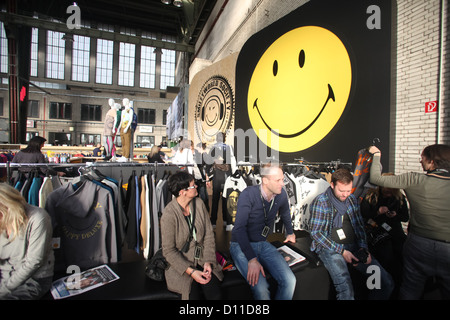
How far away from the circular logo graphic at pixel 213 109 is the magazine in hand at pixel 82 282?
6.78 m

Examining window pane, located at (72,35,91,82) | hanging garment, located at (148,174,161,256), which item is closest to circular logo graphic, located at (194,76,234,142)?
hanging garment, located at (148,174,161,256)

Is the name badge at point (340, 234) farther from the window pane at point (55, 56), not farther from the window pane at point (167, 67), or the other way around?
the window pane at point (55, 56)

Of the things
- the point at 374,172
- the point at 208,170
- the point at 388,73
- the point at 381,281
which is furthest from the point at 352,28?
the point at 381,281

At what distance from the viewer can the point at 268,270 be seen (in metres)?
2.16

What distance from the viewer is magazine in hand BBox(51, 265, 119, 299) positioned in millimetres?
1786

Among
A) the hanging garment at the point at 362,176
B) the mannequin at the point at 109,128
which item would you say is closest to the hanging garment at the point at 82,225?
the mannequin at the point at 109,128

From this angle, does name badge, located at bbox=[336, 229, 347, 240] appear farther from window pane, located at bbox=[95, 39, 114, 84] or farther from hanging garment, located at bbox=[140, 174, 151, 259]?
window pane, located at bbox=[95, 39, 114, 84]

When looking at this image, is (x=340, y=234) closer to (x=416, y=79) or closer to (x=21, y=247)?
(x=21, y=247)

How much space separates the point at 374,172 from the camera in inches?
90.0

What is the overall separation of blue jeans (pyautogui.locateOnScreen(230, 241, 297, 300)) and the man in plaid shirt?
0.44m

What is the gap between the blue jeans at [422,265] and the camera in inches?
70.9

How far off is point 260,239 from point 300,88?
4039mm

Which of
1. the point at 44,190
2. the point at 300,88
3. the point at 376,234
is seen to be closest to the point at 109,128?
the point at 44,190
